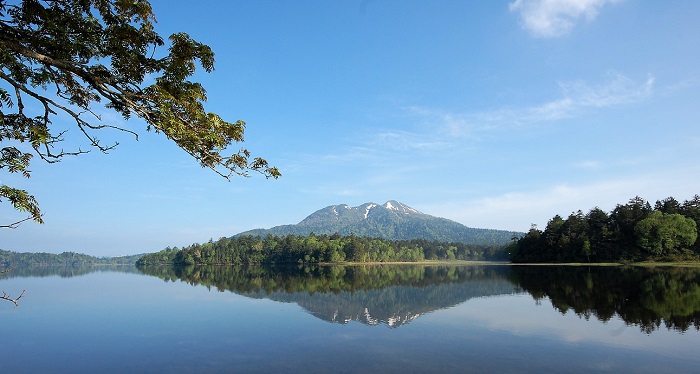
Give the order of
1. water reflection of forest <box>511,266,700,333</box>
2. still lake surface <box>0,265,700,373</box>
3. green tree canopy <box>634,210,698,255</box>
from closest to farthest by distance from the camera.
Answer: still lake surface <box>0,265,700,373</box>
water reflection of forest <box>511,266,700,333</box>
green tree canopy <box>634,210,698,255</box>

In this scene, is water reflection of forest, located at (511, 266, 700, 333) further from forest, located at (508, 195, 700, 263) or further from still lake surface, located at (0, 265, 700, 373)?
forest, located at (508, 195, 700, 263)

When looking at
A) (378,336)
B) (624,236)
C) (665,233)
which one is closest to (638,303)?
(378,336)

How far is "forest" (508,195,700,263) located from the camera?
3986 inches

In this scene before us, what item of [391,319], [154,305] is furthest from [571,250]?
[154,305]

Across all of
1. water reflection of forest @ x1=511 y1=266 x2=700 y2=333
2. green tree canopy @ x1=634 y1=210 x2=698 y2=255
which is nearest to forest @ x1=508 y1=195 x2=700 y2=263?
green tree canopy @ x1=634 y1=210 x2=698 y2=255

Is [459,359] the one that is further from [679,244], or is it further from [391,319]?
[679,244]

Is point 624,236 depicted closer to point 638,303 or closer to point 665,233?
point 665,233

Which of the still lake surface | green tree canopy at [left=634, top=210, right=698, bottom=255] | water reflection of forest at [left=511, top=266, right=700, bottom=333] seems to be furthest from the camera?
green tree canopy at [left=634, top=210, right=698, bottom=255]

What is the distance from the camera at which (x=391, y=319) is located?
3116cm

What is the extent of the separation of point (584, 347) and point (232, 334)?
2136cm

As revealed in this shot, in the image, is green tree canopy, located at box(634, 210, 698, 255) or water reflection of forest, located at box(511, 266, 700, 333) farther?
green tree canopy, located at box(634, 210, 698, 255)

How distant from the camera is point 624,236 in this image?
4493 inches

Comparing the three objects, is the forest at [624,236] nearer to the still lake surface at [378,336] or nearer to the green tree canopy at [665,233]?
the green tree canopy at [665,233]

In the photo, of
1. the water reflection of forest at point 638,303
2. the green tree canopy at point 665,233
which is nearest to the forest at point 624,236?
the green tree canopy at point 665,233
